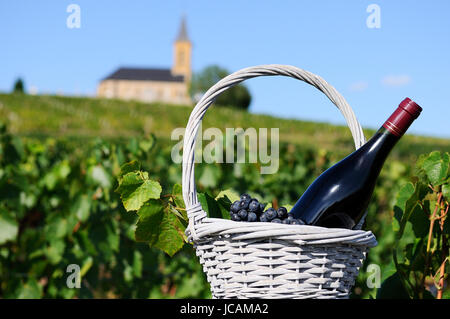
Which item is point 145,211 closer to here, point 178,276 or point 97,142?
point 97,142

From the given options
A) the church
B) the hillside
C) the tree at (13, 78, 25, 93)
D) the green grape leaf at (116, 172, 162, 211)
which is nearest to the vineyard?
the green grape leaf at (116, 172, 162, 211)

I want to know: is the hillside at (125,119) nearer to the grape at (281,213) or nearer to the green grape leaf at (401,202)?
→ the green grape leaf at (401,202)

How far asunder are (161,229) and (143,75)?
2701 inches

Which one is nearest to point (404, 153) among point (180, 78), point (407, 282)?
point (407, 282)

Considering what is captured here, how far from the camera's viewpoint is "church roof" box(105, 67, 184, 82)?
67.3 meters

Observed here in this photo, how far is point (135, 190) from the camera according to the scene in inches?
48.6

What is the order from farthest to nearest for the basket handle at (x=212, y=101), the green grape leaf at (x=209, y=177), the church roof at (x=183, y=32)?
the church roof at (x=183, y=32) → the green grape leaf at (x=209, y=177) → the basket handle at (x=212, y=101)

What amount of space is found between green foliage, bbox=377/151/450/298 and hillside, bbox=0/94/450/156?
64.7 feet

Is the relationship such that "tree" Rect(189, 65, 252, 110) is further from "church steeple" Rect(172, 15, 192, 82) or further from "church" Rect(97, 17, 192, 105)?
"church steeple" Rect(172, 15, 192, 82)

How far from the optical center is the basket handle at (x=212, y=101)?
110 cm

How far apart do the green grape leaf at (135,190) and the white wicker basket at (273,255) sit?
144 mm

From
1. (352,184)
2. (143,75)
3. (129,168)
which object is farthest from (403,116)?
(143,75)

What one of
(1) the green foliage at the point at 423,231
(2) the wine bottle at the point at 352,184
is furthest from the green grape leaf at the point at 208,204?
(1) the green foliage at the point at 423,231

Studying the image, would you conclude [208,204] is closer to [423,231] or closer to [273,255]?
[273,255]
